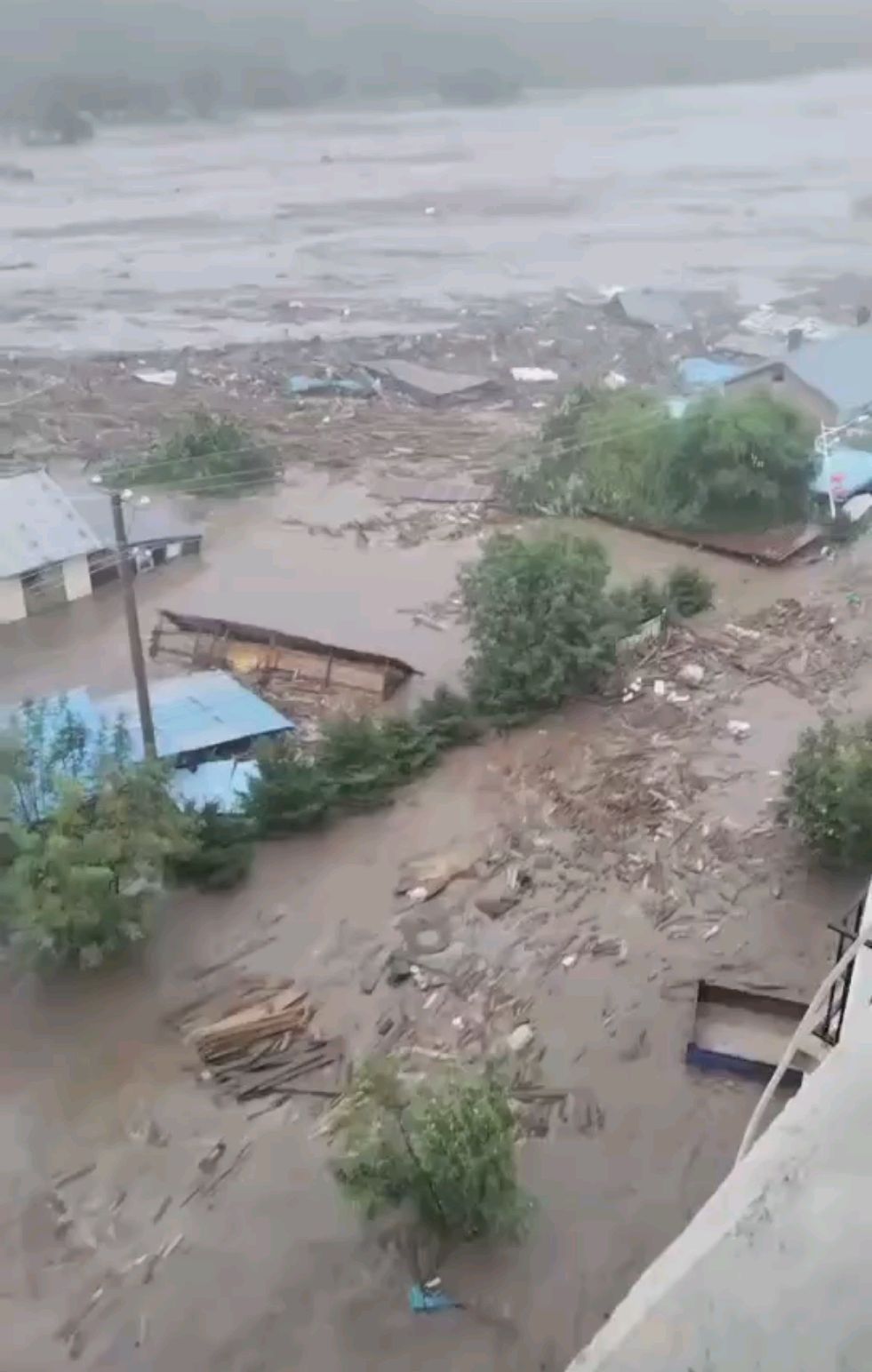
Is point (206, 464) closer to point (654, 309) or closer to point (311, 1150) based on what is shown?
point (654, 309)

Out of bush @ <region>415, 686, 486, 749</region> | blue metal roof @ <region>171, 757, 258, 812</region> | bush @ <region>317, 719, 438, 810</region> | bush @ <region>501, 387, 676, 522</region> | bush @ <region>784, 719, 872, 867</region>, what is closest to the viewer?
bush @ <region>784, 719, 872, 867</region>

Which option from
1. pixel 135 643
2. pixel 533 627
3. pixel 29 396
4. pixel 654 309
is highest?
pixel 135 643

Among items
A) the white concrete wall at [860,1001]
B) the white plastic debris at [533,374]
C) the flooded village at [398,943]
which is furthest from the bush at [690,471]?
the white concrete wall at [860,1001]

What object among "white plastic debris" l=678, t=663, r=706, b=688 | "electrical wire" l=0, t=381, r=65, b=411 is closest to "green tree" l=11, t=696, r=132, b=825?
"white plastic debris" l=678, t=663, r=706, b=688

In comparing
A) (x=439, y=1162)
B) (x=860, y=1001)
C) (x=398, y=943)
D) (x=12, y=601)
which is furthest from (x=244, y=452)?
(x=860, y=1001)

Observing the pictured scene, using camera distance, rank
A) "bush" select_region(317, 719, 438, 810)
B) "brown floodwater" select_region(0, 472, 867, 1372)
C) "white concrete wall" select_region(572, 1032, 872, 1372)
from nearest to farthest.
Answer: "white concrete wall" select_region(572, 1032, 872, 1372) < "brown floodwater" select_region(0, 472, 867, 1372) < "bush" select_region(317, 719, 438, 810)

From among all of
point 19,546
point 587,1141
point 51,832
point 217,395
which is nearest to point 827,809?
point 587,1141

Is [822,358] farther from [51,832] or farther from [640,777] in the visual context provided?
[51,832]

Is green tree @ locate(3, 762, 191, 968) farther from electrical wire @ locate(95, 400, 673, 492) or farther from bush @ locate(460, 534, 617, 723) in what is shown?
electrical wire @ locate(95, 400, 673, 492)
